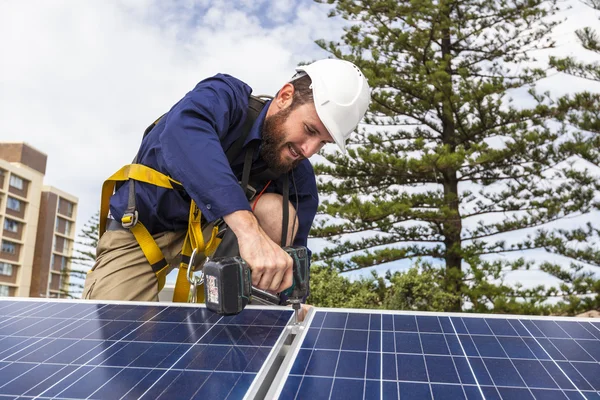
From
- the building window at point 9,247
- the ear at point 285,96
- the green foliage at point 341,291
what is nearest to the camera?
the ear at point 285,96

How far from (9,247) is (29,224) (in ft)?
8.47

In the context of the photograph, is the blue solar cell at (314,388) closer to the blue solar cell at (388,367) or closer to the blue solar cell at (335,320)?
the blue solar cell at (388,367)

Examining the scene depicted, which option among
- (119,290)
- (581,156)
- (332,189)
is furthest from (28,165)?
(119,290)

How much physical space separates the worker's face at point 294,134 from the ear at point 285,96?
0.04 m

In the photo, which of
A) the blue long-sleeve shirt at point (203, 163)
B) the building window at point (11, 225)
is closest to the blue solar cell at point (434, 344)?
the blue long-sleeve shirt at point (203, 163)

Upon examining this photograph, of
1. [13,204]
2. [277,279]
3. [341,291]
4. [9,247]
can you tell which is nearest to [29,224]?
[13,204]

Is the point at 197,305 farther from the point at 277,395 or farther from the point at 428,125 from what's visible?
the point at 428,125

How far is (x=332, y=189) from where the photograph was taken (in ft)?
38.7

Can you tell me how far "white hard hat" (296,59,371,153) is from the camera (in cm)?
270

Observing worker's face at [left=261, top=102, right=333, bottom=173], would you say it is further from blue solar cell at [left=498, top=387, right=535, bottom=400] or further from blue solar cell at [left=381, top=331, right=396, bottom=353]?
blue solar cell at [left=498, top=387, right=535, bottom=400]

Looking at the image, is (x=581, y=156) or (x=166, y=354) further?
(x=581, y=156)

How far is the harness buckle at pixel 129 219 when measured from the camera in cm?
290

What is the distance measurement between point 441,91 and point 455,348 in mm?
9904

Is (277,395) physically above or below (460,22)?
below
